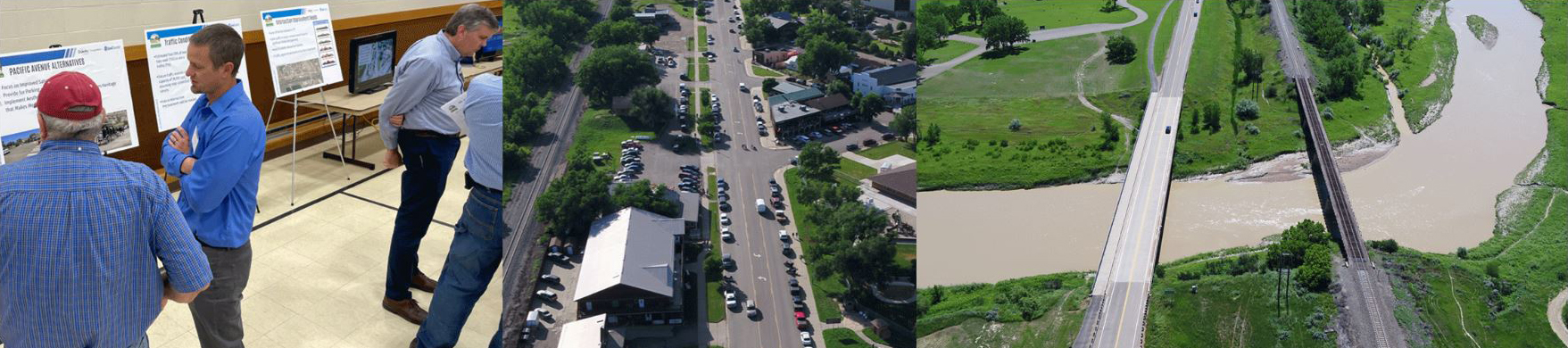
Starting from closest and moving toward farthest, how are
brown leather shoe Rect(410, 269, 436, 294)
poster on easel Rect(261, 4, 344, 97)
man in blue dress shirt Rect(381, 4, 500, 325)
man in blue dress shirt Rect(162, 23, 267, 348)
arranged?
man in blue dress shirt Rect(162, 23, 267, 348), man in blue dress shirt Rect(381, 4, 500, 325), brown leather shoe Rect(410, 269, 436, 294), poster on easel Rect(261, 4, 344, 97)

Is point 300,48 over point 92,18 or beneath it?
beneath

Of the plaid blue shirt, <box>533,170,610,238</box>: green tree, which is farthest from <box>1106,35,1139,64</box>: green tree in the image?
the plaid blue shirt

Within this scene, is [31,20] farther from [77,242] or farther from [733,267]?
[733,267]

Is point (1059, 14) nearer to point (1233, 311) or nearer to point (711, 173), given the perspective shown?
point (1233, 311)

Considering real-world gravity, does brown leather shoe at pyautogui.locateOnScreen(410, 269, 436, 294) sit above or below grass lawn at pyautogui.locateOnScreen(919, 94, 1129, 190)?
above

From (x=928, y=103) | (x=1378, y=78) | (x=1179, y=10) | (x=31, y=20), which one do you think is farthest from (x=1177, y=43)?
(x=31, y=20)

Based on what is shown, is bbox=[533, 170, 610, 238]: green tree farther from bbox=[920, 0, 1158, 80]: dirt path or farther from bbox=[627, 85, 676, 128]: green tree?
bbox=[920, 0, 1158, 80]: dirt path

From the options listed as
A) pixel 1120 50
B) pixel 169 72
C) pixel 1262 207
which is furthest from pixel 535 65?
pixel 1120 50
